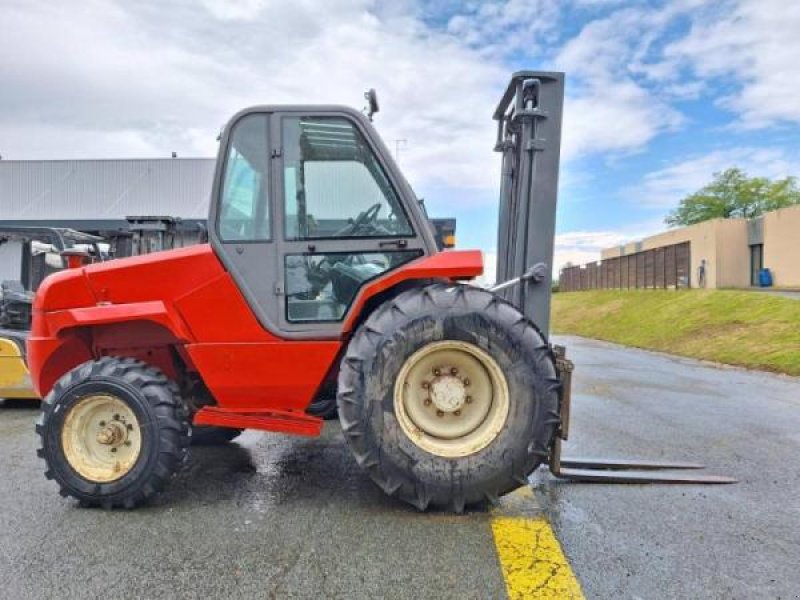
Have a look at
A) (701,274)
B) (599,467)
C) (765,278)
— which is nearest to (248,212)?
(599,467)

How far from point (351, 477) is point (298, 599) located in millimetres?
1620

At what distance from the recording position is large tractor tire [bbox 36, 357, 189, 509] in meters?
3.41

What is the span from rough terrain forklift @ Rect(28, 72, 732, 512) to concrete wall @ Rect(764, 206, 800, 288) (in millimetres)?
32426

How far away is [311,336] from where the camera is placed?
141 inches

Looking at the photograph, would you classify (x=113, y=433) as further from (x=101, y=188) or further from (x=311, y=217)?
(x=101, y=188)

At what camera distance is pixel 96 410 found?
357 centimetres

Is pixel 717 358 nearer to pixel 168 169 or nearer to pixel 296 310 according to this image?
pixel 296 310

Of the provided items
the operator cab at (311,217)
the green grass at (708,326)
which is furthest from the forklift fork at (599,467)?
the green grass at (708,326)

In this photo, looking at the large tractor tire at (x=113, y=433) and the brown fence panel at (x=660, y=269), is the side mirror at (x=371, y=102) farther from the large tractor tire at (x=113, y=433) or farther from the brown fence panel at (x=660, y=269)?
the brown fence panel at (x=660, y=269)

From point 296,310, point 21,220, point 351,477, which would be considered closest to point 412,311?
point 296,310

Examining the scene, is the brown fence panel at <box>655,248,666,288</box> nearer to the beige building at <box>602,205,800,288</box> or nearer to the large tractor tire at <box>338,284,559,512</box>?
the beige building at <box>602,205,800,288</box>

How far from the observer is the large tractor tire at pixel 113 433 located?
3408mm

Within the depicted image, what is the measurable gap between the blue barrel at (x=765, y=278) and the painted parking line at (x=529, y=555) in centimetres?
3494

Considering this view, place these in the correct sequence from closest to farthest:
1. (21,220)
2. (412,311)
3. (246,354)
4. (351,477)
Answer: (412,311) < (246,354) < (351,477) < (21,220)
